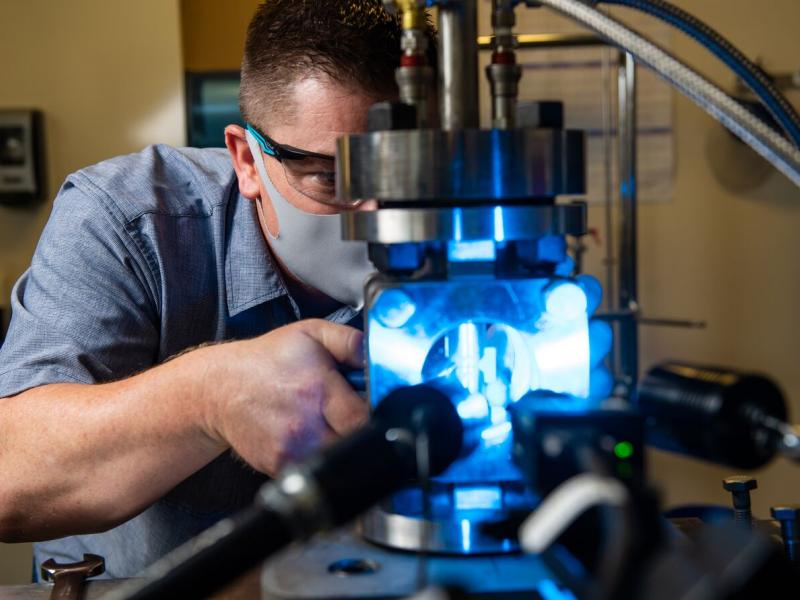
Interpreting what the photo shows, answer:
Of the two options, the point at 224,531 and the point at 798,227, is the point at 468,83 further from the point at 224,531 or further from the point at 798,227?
the point at 798,227

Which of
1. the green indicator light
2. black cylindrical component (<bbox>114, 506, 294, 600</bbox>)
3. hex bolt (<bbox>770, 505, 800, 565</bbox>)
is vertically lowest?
hex bolt (<bbox>770, 505, 800, 565</bbox>)

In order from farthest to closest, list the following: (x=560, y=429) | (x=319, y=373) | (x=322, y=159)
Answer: (x=322, y=159) → (x=319, y=373) → (x=560, y=429)

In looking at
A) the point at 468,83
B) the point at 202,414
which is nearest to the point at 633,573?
the point at 468,83

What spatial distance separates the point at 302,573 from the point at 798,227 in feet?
9.87

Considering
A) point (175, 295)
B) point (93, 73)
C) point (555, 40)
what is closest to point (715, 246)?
point (555, 40)

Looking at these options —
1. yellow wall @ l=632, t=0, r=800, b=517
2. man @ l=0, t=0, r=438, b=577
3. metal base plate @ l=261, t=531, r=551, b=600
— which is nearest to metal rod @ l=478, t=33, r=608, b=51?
yellow wall @ l=632, t=0, r=800, b=517

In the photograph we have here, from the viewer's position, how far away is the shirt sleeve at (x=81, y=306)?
1070mm

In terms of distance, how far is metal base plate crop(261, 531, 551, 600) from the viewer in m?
0.56

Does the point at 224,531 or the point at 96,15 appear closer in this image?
the point at 224,531

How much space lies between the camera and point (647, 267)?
10.5ft

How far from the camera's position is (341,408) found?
698 mm

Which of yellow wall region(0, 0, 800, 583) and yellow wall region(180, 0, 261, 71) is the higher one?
yellow wall region(180, 0, 261, 71)

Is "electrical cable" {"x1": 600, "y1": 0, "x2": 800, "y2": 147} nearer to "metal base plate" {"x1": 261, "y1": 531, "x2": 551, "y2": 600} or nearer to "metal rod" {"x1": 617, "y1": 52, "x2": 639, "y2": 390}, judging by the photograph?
"metal base plate" {"x1": 261, "y1": 531, "x2": 551, "y2": 600}

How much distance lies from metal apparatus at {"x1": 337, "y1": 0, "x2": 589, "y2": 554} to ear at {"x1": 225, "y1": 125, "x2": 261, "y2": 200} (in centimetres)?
70
